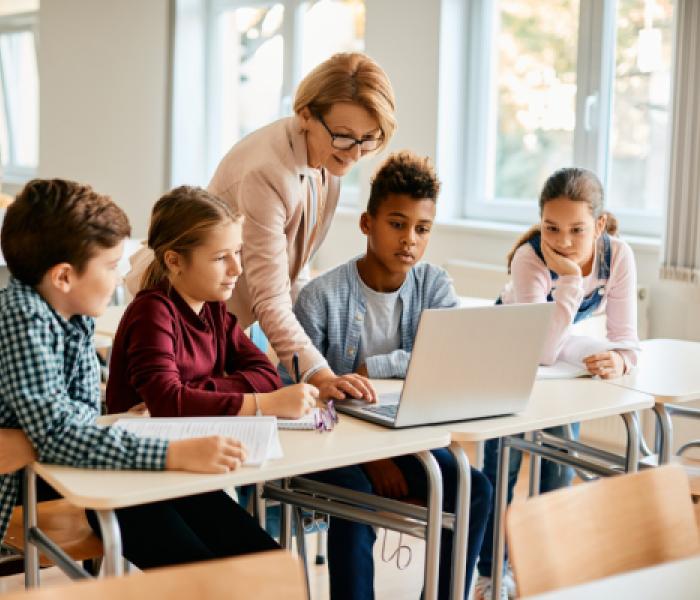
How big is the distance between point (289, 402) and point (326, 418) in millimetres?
74

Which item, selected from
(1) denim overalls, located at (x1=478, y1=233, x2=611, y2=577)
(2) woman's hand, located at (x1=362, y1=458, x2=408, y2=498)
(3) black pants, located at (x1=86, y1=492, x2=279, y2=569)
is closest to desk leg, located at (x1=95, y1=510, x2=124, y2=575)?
(3) black pants, located at (x1=86, y1=492, x2=279, y2=569)

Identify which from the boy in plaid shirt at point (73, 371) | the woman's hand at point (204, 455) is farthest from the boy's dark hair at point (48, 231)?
the woman's hand at point (204, 455)

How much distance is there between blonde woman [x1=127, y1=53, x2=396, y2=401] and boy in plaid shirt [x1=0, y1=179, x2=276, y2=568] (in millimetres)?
406

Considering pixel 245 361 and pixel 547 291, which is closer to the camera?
pixel 245 361

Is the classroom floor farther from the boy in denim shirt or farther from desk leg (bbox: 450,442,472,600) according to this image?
desk leg (bbox: 450,442,472,600)

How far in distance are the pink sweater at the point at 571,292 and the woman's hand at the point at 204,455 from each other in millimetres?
1090

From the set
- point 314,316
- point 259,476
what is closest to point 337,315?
point 314,316

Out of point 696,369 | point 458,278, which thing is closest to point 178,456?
point 696,369

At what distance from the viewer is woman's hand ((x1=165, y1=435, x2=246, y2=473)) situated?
1573 millimetres

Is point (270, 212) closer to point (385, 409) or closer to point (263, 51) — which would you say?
point (385, 409)

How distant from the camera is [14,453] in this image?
162cm

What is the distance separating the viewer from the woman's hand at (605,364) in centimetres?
237

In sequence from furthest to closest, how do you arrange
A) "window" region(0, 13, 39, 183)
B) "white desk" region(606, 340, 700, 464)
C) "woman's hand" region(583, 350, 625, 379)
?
"window" region(0, 13, 39, 183) < "woman's hand" region(583, 350, 625, 379) < "white desk" region(606, 340, 700, 464)

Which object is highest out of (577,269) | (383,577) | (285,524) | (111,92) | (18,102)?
(18,102)
